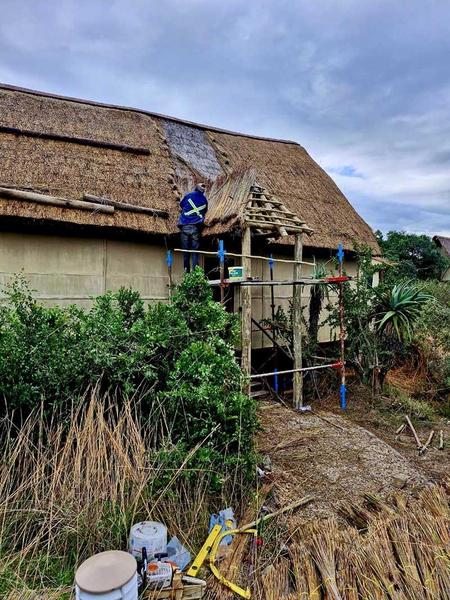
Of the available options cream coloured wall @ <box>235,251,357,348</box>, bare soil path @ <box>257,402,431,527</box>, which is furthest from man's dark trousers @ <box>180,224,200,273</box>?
Answer: bare soil path @ <box>257,402,431,527</box>

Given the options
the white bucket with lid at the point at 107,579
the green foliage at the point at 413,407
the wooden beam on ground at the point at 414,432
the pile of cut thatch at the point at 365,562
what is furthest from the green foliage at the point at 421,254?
the white bucket with lid at the point at 107,579

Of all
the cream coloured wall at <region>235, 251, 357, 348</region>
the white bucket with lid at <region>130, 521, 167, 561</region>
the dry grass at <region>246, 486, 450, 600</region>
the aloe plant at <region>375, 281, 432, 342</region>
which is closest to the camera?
the dry grass at <region>246, 486, 450, 600</region>

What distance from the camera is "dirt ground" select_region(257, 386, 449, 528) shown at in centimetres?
406

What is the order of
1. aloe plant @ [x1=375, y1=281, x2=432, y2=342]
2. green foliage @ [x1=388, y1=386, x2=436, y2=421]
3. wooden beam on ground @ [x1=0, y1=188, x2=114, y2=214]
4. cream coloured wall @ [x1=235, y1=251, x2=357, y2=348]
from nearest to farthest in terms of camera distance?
1. wooden beam on ground @ [x1=0, y1=188, x2=114, y2=214]
2. green foliage @ [x1=388, y1=386, x2=436, y2=421]
3. aloe plant @ [x1=375, y1=281, x2=432, y2=342]
4. cream coloured wall @ [x1=235, y1=251, x2=357, y2=348]

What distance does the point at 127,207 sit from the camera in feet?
23.0

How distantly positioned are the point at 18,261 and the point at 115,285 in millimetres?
1565

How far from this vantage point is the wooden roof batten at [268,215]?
5.99 m

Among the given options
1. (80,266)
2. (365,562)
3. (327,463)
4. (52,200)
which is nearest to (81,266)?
(80,266)

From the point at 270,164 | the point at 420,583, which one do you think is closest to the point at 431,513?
the point at 420,583

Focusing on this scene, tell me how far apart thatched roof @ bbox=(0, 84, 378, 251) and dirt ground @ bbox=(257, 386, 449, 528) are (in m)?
3.07

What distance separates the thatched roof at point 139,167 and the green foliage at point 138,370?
2712mm

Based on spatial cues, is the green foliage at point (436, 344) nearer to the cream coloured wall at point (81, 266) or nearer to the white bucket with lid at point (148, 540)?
the cream coloured wall at point (81, 266)

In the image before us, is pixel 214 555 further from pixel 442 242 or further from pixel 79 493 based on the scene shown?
pixel 442 242

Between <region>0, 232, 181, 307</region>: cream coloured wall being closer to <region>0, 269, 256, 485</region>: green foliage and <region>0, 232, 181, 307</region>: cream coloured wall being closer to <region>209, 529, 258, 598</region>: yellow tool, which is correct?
<region>0, 269, 256, 485</region>: green foliage
